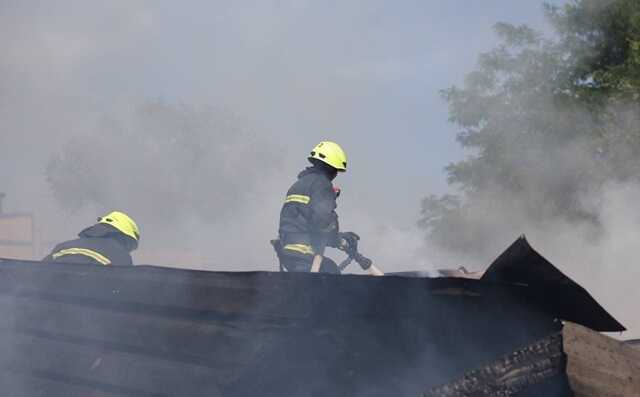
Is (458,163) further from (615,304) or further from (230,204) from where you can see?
(230,204)

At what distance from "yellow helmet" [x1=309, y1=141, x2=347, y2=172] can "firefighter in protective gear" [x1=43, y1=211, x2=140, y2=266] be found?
1.37 m

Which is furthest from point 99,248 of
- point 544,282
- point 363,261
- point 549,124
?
point 549,124

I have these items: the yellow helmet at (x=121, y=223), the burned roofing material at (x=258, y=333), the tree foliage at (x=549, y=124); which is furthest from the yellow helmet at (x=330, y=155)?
the tree foliage at (x=549, y=124)

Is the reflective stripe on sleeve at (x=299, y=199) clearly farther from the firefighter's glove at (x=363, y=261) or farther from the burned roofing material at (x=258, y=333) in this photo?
the burned roofing material at (x=258, y=333)

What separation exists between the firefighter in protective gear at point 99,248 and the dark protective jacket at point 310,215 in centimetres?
107

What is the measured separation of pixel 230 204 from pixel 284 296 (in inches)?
1429

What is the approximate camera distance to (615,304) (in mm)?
13461

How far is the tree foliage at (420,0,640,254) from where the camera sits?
13992mm

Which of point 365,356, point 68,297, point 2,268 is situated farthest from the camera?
point 2,268

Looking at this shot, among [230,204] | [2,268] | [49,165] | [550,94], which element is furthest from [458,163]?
[49,165]

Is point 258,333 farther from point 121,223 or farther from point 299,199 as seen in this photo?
point 121,223

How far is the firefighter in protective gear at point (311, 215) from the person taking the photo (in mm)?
5465

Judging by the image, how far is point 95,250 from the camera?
4.94 m

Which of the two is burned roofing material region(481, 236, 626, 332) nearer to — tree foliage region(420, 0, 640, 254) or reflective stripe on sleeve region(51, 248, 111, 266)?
reflective stripe on sleeve region(51, 248, 111, 266)
